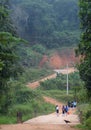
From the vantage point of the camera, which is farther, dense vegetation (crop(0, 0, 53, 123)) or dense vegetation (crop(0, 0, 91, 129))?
dense vegetation (crop(0, 0, 91, 129))

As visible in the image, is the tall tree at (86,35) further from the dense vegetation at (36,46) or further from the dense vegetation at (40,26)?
the dense vegetation at (40,26)

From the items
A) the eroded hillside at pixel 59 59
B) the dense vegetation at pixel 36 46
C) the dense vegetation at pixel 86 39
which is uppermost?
Answer: the dense vegetation at pixel 86 39

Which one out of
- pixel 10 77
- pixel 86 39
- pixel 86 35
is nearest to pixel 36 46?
pixel 10 77

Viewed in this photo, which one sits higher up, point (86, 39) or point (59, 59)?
point (86, 39)

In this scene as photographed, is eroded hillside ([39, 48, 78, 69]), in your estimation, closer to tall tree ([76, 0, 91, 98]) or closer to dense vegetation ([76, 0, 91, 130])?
dense vegetation ([76, 0, 91, 130])

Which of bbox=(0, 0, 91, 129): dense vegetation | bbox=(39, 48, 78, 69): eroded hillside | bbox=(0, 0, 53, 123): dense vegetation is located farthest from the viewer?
bbox=(39, 48, 78, 69): eroded hillside

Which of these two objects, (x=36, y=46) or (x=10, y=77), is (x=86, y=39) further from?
(x=36, y=46)

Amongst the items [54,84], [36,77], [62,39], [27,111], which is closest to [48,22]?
[62,39]

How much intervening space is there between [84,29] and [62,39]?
62.5 m

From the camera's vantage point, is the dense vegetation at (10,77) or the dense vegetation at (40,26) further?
the dense vegetation at (40,26)

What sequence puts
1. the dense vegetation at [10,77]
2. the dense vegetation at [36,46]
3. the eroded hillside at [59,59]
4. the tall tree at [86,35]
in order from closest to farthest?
1. the dense vegetation at [10,77]
2. the tall tree at [86,35]
3. the dense vegetation at [36,46]
4. the eroded hillside at [59,59]

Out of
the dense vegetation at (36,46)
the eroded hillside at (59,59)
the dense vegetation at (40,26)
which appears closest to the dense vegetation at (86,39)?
the dense vegetation at (36,46)

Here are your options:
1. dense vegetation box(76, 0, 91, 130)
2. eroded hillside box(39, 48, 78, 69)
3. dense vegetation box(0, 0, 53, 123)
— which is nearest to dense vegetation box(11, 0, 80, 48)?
eroded hillside box(39, 48, 78, 69)

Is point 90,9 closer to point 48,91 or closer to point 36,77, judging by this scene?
point 48,91
